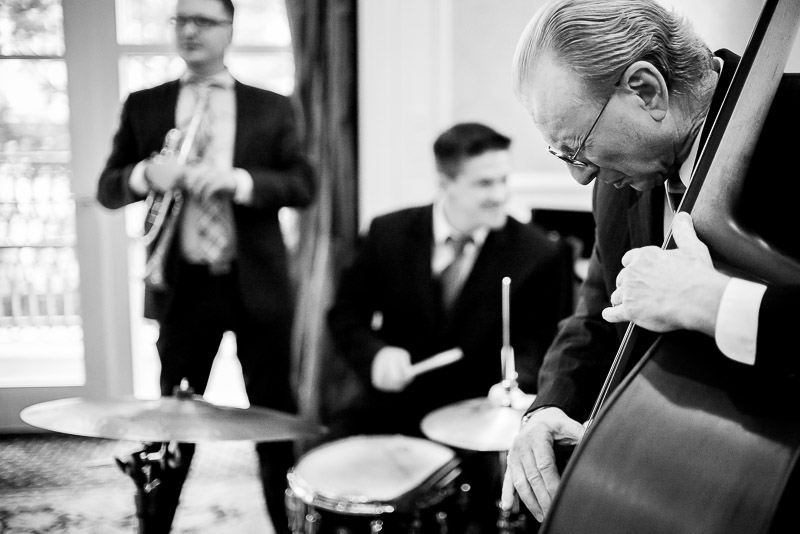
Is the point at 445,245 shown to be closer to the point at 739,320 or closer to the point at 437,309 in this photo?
the point at 437,309

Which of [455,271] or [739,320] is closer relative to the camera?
[739,320]

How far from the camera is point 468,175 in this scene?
2361 millimetres

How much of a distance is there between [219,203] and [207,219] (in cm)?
6

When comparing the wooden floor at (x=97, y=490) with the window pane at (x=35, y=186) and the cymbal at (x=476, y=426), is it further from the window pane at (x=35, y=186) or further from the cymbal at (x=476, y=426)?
the cymbal at (x=476, y=426)

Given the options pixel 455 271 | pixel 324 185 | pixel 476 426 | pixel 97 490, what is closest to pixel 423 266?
pixel 455 271

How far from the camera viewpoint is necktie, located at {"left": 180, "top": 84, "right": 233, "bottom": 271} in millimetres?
→ 2279

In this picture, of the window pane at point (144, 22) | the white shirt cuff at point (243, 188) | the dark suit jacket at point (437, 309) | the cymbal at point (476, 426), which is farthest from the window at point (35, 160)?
the cymbal at point (476, 426)

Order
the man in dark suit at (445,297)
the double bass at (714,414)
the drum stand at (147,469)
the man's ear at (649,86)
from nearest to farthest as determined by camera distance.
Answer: the double bass at (714,414)
the man's ear at (649,86)
the drum stand at (147,469)
the man in dark suit at (445,297)

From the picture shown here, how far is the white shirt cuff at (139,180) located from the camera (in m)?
2.22

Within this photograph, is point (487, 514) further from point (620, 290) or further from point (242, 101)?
point (242, 101)

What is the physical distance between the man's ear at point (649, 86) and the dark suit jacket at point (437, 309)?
48.3 inches

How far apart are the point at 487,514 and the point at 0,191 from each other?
2.68 meters

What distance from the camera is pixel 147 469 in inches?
63.7

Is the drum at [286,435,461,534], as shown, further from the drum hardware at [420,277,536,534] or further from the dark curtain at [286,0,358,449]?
the dark curtain at [286,0,358,449]
